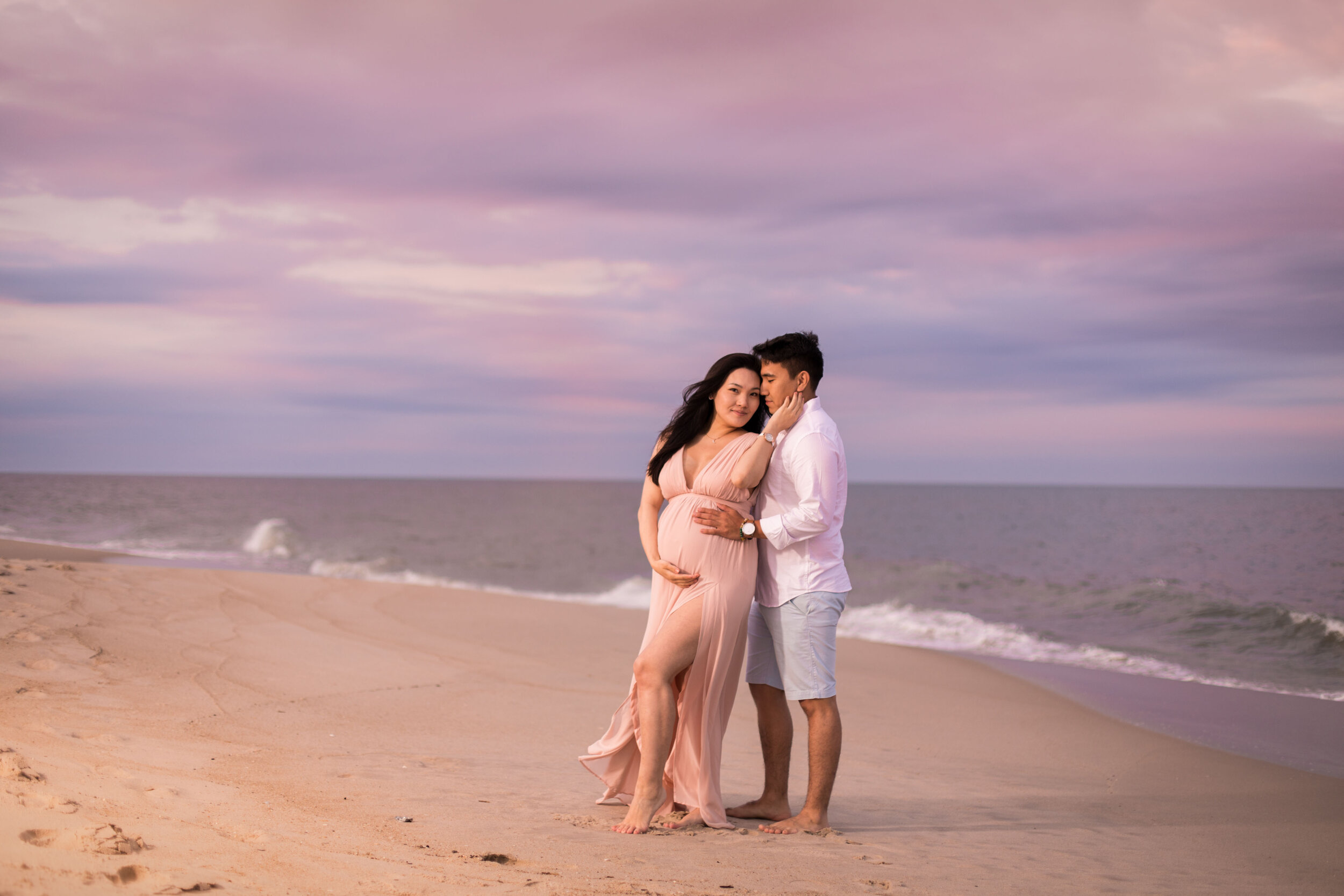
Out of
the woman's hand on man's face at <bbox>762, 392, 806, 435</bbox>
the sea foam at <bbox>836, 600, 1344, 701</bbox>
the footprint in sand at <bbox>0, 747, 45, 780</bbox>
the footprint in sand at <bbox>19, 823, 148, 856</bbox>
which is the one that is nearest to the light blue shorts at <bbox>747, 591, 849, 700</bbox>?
the woman's hand on man's face at <bbox>762, 392, 806, 435</bbox>

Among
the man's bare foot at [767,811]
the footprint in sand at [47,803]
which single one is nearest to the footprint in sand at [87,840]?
the footprint in sand at [47,803]

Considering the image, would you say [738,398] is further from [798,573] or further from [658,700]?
[658,700]

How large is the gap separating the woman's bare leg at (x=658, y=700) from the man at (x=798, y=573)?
43 cm

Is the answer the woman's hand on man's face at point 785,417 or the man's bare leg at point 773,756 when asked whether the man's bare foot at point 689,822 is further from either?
the woman's hand on man's face at point 785,417

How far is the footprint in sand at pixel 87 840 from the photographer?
2.88m

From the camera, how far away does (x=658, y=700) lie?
14.2 feet

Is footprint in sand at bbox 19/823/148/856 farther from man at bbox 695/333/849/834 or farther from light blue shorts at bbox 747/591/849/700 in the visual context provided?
light blue shorts at bbox 747/591/849/700

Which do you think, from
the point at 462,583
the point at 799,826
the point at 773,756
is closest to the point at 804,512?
the point at 773,756

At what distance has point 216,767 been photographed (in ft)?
15.4

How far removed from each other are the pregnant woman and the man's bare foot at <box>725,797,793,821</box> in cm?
32

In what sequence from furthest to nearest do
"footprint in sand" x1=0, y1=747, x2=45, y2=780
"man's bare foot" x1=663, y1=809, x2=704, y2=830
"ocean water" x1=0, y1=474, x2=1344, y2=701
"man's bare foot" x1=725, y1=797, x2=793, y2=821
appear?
"ocean water" x1=0, y1=474, x2=1344, y2=701
"man's bare foot" x1=725, y1=797, x2=793, y2=821
"man's bare foot" x1=663, y1=809, x2=704, y2=830
"footprint in sand" x1=0, y1=747, x2=45, y2=780

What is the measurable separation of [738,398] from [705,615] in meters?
1.10

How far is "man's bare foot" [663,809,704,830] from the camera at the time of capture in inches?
170

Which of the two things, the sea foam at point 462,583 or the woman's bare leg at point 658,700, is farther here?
the sea foam at point 462,583
